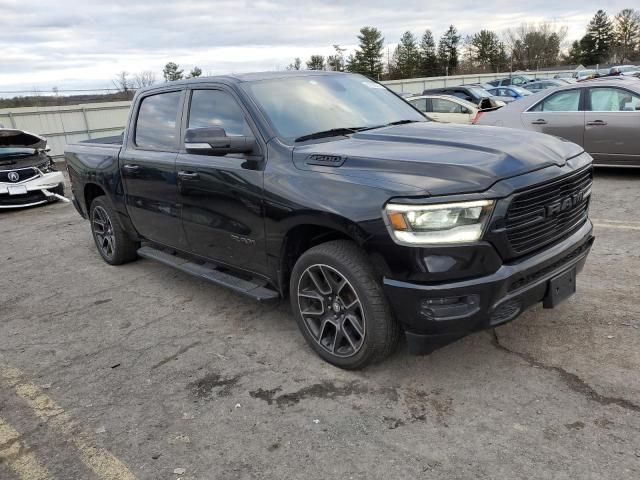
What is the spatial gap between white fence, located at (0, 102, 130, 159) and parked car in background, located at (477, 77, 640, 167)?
42.7 feet

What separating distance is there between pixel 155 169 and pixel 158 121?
0.51 metres

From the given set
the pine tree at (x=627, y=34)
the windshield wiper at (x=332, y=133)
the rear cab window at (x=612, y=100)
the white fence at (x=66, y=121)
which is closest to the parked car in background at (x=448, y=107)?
the rear cab window at (x=612, y=100)

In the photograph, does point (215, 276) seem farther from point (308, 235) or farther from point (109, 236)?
point (109, 236)

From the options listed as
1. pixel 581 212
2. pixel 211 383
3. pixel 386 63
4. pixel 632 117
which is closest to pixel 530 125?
pixel 632 117

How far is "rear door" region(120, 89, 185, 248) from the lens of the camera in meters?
4.59

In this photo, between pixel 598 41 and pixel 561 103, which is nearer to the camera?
pixel 561 103

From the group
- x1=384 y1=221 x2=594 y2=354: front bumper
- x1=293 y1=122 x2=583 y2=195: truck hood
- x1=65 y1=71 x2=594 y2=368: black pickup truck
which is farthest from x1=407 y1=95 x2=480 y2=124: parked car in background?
x1=384 y1=221 x2=594 y2=354: front bumper

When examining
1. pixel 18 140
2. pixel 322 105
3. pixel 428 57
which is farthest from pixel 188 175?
pixel 428 57

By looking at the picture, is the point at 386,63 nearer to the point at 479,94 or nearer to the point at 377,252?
the point at 479,94

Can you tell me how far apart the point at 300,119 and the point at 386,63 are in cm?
8203

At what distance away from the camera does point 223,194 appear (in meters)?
3.94

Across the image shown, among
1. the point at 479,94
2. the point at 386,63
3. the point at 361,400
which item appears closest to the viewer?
the point at 361,400

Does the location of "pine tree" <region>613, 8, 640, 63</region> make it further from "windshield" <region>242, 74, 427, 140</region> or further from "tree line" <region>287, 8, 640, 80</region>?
"windshield" <region>242, 74, 427, 140</region>

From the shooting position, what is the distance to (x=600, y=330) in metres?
3.71
